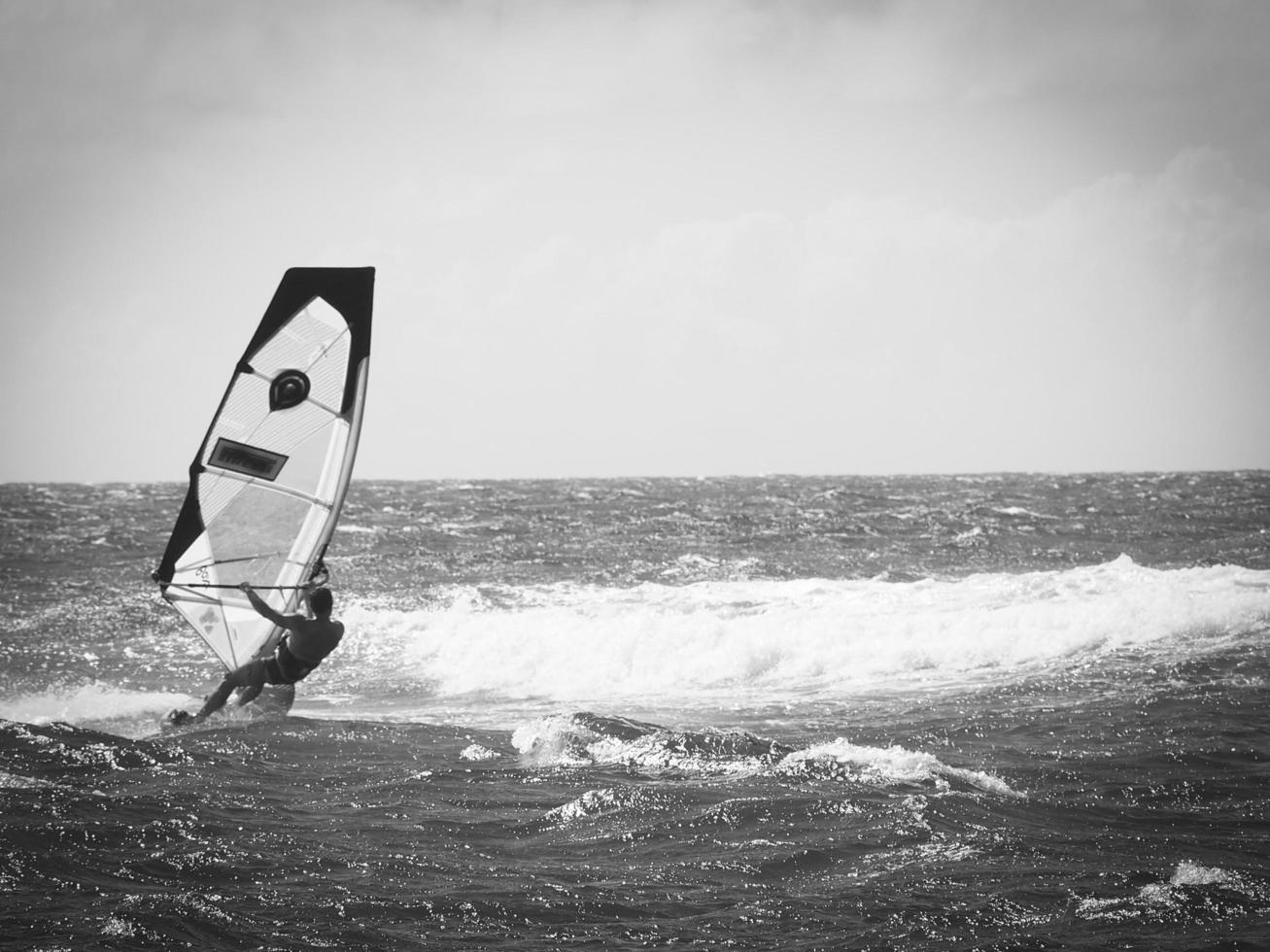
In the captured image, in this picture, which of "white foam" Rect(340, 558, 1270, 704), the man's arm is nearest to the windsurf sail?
the man's arm

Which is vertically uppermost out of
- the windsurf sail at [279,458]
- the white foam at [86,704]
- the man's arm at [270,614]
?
the windsurf sail at [279,458]

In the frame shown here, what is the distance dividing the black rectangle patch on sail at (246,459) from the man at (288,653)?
89 centimetres

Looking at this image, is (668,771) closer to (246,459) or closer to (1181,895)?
(1181,895)

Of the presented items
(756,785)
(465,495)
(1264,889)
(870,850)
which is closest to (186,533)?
(756,785)

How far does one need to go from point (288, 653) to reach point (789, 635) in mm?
5799

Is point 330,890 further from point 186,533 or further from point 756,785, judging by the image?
point 186,533

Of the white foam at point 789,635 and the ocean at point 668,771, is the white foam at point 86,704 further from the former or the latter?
the white foam at point 789,635

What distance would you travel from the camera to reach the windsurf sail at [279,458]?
24.8 feet

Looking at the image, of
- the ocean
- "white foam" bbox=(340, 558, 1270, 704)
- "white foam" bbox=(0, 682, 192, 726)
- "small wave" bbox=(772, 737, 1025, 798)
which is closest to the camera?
the ocean

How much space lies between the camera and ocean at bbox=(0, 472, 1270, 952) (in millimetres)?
4164

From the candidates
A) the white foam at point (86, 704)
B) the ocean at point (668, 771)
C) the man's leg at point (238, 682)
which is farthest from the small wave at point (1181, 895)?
the white foam at point (86, 704)

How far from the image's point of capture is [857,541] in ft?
70.5

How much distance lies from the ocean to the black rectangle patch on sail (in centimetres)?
185

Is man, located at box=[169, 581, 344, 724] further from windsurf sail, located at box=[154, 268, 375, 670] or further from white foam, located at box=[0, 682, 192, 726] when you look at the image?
white foam, located at box=[0, 682, 192, 726]
